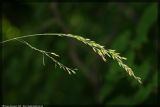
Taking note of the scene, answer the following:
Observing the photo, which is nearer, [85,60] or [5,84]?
[85,60]

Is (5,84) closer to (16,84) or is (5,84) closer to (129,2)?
(16,84)

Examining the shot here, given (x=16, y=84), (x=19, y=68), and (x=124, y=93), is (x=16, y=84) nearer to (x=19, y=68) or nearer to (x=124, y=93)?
(x=19, y=68)

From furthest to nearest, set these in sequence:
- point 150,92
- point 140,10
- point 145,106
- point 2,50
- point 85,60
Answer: point 2,50
point 85,60
point 140,10
point 145,106
point 150,92

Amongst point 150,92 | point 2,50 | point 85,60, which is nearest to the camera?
point 150,92

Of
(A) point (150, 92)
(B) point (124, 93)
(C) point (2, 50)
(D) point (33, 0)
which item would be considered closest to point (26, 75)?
(C) point (2, 50)

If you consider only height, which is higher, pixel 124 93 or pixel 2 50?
pixel 2 50

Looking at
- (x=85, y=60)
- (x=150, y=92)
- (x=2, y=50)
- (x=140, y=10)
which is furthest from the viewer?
(x=2, y=50)

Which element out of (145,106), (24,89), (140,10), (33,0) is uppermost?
(33,0)

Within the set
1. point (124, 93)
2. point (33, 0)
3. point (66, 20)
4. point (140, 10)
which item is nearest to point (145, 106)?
point (124, 93)

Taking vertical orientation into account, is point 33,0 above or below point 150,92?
above
